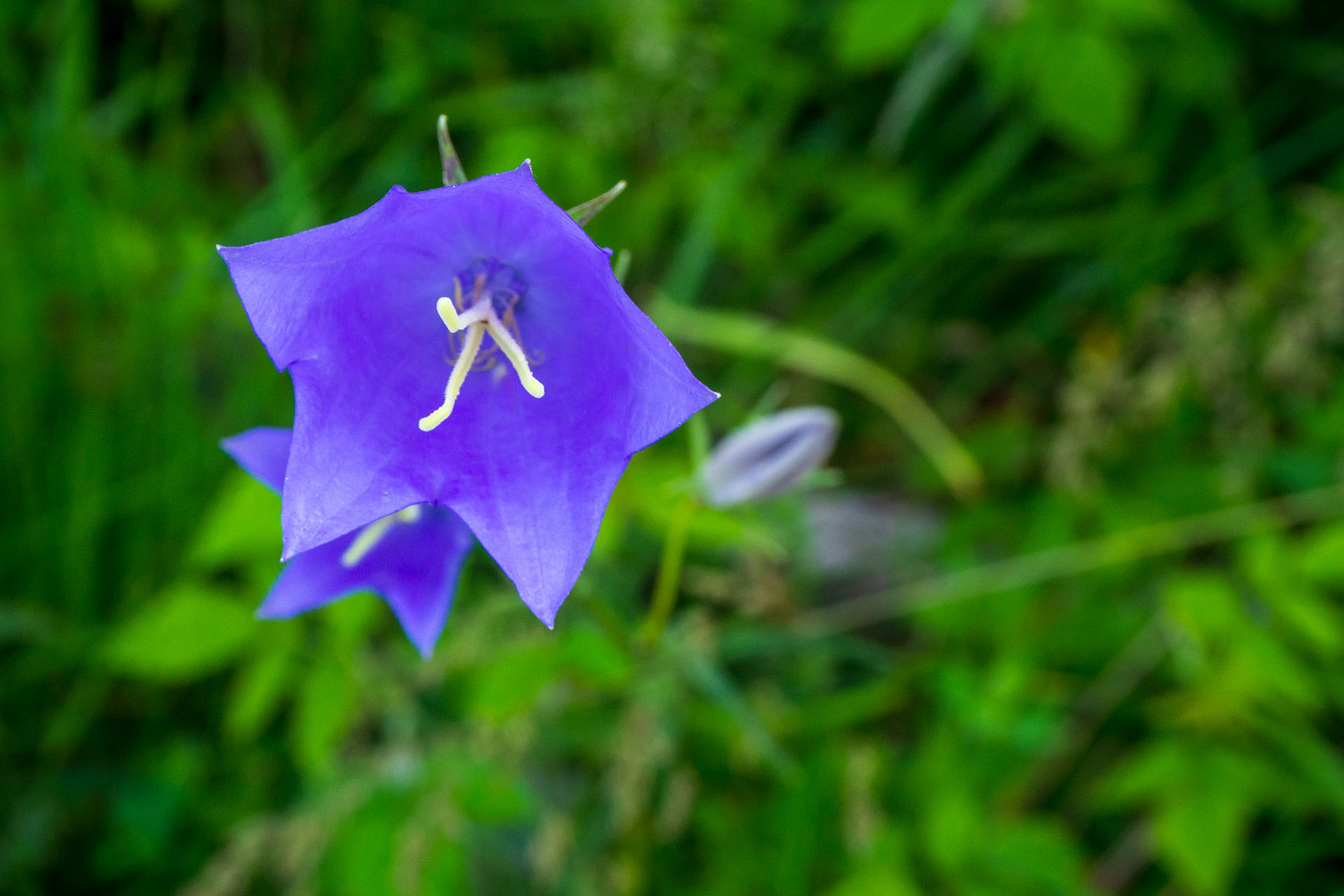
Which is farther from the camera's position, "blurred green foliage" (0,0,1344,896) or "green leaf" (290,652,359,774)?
"blurred green foliage" (0,0,1344,896)

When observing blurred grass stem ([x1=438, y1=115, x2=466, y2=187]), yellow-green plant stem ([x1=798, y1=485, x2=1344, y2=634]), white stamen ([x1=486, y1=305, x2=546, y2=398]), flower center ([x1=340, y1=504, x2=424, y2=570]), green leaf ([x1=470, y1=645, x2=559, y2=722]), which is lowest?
yellow-green plant stem ([x1=798, y1=485, x2=1344, y2=634])

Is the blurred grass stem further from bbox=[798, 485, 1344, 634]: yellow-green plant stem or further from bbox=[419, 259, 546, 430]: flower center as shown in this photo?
bbox=[798, 485, 1344, 634]: yellow-green plant stem

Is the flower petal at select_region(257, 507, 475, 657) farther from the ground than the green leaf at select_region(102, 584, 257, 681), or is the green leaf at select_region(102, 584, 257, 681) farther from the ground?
the flower petal at select_region(257, 507, 475, 657)

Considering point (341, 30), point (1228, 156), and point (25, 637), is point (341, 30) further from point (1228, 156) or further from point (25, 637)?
point (1228, 156)

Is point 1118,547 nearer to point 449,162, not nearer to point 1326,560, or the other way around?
point 1326,560

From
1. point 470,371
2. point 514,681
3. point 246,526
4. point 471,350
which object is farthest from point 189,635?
point 471,350

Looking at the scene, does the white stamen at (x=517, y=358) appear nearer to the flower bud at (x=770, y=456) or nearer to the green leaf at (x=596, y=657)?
the flower bud at (x=770, y=456)

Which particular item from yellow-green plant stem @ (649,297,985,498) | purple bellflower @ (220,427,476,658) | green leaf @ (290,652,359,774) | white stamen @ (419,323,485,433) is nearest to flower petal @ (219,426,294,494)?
purple bellflower @ (220,427,476,658)

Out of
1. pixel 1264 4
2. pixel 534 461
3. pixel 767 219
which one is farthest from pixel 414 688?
pixel 1264 4
